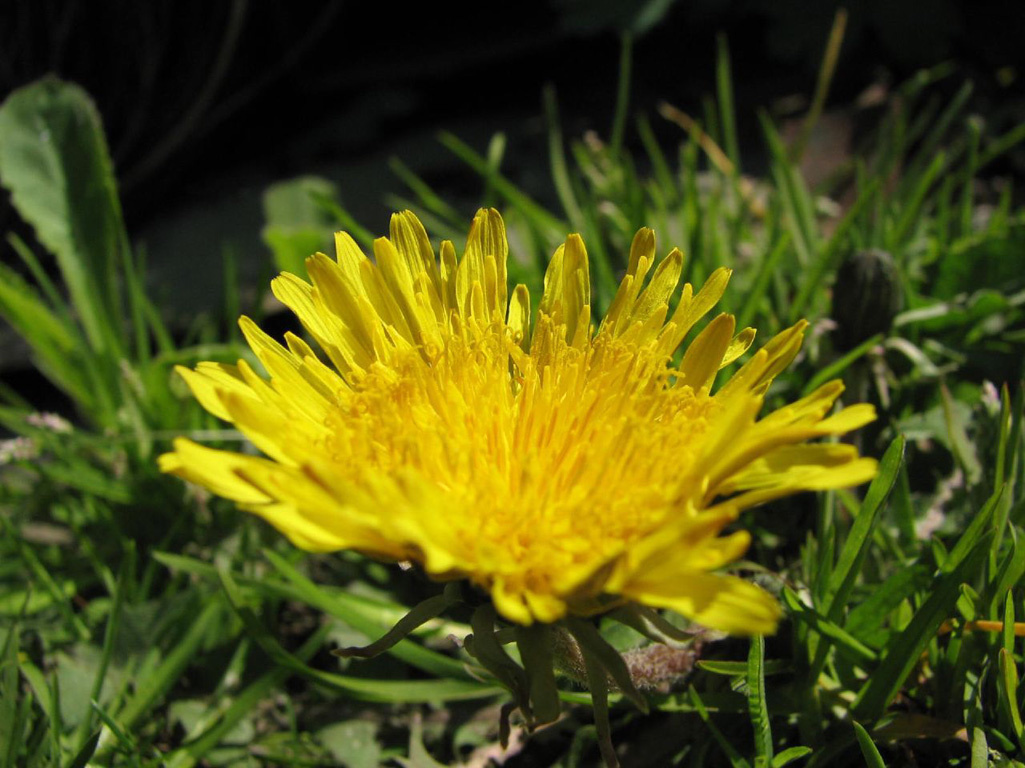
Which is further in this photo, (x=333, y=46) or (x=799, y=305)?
(x=333, y=46)

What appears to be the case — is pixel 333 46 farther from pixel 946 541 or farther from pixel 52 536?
pixel 946 541

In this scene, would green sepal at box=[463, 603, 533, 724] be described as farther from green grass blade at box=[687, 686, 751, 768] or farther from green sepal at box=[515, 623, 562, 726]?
green grass blade at box=[687, 686, 751, 768]

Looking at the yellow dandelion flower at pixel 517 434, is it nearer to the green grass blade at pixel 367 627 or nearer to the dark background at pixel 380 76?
the green grass blade at pixel 367 627

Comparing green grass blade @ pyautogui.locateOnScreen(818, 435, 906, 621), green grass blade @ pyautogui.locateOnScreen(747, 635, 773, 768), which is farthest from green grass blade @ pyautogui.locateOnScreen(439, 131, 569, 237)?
green grass blade @ pyautogui.locateOnScreen(747, 635, 773, 768)

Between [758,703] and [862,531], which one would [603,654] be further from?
[862,531]

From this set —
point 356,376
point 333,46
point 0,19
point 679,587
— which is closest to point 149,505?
point 356,376

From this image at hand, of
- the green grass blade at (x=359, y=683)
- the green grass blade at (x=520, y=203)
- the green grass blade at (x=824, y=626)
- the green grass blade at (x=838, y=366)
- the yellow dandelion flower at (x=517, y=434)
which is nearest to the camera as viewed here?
the yellow dandelion flower at (x=517, y=434)

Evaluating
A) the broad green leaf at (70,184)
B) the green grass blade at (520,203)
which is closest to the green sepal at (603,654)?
the green grass blade at (520,203)
